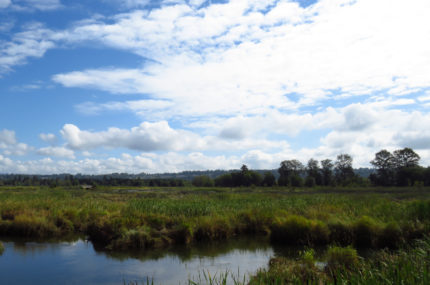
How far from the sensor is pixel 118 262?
14.9 m

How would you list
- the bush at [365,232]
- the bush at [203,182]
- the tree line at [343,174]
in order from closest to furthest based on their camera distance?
the bush at [365,232]
the tree line at [343,174]
the bush at [203,182]

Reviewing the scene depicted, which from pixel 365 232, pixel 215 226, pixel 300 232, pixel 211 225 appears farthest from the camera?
pixel 215 226

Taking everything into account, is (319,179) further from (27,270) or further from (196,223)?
(27,270)

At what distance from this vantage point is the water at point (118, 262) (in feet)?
41.8

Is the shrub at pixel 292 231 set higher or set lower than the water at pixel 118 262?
higher

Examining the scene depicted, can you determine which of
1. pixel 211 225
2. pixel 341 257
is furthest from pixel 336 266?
pixel 211 225

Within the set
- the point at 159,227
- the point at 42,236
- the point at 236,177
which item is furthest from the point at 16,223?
the point at 236,177

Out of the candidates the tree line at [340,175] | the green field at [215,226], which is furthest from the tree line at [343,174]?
the green field at [215,226]

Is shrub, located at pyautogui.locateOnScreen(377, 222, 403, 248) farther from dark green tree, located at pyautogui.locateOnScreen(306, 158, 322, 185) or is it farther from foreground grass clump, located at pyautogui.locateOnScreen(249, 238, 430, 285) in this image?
dark green tree, located at pyautogui.locateOnScreen(306, 158, 322, 185)

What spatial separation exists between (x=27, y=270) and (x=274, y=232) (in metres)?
12.4

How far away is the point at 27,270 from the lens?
13680mm

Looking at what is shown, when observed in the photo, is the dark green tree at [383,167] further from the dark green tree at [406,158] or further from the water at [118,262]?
the water at [118,262]

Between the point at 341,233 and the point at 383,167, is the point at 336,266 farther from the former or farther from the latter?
the point at 383,167

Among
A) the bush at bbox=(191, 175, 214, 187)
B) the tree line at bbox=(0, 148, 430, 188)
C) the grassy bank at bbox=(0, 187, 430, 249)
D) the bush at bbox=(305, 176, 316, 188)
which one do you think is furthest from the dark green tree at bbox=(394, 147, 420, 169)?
Result: the grassy bank at bbox=(0, 187, 430, 249)
